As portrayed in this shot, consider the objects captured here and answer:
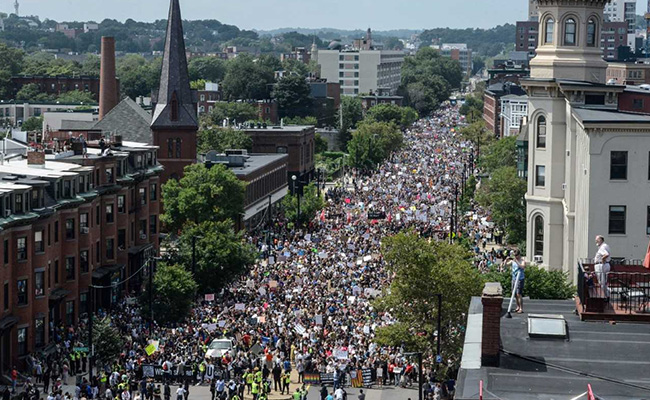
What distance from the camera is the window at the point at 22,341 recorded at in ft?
193

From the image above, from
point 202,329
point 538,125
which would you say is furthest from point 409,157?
point 202,329

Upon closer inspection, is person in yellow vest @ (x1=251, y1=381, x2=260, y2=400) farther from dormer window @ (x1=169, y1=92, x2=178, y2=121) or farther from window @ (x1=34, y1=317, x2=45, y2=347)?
dormer window @ (x1=169, y1=92, x2=178, y2=121)

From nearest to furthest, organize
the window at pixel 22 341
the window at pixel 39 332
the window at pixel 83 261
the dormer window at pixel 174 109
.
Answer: the window at pixel 22 341 → the window at pixel 39 332 → the window at pixel 83 261 → the dormer window at pixel 174 109

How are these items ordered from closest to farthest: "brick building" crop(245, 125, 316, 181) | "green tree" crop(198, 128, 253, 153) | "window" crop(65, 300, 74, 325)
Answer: "window" crop(65, 300, 74, 325), "green tree" crop(198, 128, 253, 153), "brick building" crop(245, 125, 316, 181)

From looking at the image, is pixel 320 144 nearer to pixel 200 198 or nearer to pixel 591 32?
pixel 200 198

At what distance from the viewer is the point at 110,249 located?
76438mm

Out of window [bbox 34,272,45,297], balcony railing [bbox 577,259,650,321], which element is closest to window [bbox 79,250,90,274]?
window [bbox 34,272,45,297]

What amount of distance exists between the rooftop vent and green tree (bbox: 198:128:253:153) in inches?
4460

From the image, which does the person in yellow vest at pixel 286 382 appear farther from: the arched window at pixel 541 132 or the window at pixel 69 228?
the arched window at pixel 541 132

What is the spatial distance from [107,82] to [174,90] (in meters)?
28.7

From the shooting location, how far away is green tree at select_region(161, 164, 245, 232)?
9425 cm

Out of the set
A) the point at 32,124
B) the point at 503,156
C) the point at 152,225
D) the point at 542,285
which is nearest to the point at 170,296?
the point at 152,225

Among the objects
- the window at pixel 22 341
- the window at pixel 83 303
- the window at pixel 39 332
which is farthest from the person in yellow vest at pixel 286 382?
the window at pixel 83 303

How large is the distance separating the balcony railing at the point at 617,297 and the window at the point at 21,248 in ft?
112
